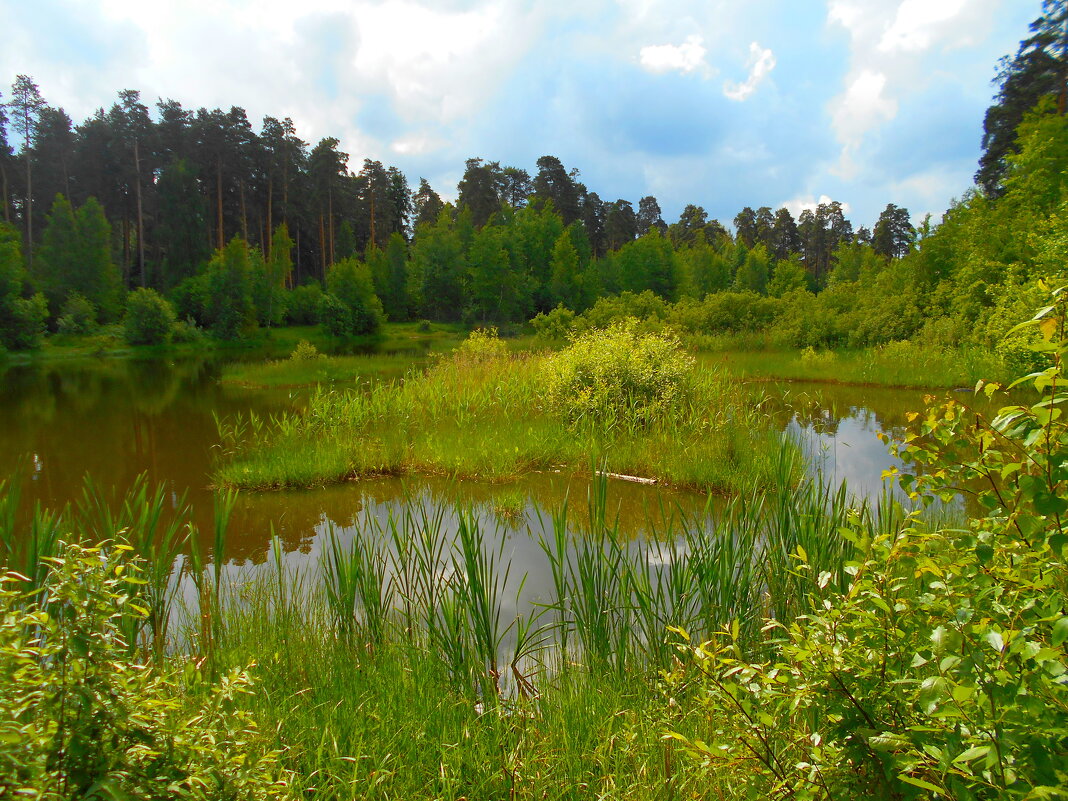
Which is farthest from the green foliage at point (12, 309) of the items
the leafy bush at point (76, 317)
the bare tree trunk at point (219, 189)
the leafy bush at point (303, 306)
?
the leafy bush at point (303, 306)

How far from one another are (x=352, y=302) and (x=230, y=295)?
7.65 meters

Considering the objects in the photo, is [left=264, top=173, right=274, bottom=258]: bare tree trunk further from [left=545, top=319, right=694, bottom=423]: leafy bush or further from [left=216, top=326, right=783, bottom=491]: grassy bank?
[left=545, top=319, right=694, bottom=423]: leafy bush

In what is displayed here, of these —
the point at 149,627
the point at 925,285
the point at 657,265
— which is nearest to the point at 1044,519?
the point at 149,627

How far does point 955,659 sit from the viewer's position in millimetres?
1108

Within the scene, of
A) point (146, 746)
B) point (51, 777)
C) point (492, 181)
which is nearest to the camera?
point (51, 777)

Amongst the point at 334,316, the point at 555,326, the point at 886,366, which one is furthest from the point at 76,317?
the point at 886,366

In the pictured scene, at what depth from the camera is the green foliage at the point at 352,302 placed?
132 ft

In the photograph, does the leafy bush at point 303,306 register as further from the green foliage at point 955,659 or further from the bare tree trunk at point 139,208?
the green foliage at point 955,659

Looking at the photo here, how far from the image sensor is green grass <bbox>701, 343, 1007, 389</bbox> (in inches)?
600

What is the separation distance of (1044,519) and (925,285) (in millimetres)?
27027

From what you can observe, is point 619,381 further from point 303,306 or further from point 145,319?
point 303,306

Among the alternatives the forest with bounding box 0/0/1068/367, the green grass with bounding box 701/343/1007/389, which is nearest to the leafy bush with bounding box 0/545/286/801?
the green grass with bounding box 701/343/1007/389

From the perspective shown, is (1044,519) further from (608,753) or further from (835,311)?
(835,311)

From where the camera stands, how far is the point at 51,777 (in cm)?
117
